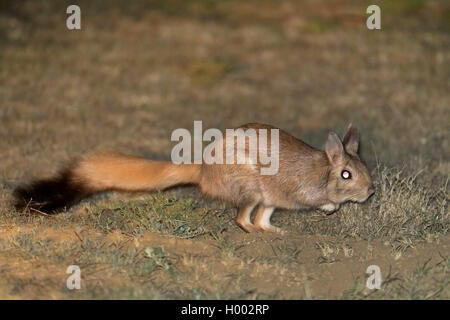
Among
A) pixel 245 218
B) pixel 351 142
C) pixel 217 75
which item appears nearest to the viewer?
pixel 245 218

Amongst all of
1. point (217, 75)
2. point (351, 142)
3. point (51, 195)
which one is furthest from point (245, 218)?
point (217, 75)

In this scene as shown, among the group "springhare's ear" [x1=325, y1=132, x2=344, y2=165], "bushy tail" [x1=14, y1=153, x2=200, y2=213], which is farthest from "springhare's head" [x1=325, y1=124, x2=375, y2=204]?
"bushy tail" [x1=14, y1=153, x2=200, y2=213]

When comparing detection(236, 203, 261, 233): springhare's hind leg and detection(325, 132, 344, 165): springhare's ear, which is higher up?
detection(325, 132, 344, 165): springhare's ear

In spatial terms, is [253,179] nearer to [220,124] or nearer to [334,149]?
[334,149]

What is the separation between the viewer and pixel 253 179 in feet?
19.5

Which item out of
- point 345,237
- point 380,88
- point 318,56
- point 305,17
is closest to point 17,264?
point 345,237

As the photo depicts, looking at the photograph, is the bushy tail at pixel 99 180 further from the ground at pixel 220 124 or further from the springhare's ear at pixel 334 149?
the springhare's ear at pixel 334 149

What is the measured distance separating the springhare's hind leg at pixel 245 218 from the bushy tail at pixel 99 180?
17.4 inches

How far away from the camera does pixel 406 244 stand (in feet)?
18.4

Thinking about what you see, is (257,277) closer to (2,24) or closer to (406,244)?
(406,244)

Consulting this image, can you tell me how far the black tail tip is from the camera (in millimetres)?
6113

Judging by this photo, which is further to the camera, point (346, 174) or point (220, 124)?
point (220, 124)

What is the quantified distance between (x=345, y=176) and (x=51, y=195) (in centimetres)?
232

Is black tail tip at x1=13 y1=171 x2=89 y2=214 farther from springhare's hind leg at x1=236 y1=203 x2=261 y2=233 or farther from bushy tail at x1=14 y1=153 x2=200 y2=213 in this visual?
springhare's hind leg at x1=236 y1=203 x2=261 y2=233
